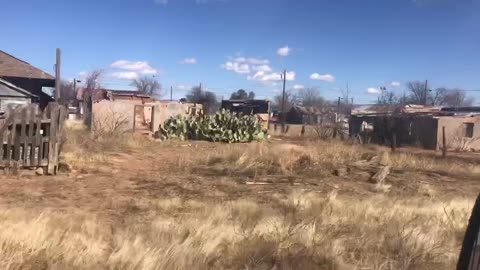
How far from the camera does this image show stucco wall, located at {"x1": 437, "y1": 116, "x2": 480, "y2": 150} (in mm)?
34812

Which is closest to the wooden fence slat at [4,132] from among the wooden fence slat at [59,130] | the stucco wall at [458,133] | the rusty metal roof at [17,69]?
the wooden fence slat at [59,130]

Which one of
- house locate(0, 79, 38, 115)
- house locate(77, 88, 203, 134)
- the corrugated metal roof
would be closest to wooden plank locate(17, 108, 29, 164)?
house locate(77, 88, 203, 134)

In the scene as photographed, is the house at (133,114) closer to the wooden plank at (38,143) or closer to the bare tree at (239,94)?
the wooden plank at (38,143)

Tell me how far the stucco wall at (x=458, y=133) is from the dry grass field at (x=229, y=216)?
21.0 metres

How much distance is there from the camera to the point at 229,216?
7.30m

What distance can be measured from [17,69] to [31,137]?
28.3 meters

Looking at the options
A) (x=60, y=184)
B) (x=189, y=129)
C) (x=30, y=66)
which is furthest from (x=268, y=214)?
(x=30, y=66)

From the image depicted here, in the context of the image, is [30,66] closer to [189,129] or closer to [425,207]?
[189,129]

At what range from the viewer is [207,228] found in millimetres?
6270

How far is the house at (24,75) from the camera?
35750mm

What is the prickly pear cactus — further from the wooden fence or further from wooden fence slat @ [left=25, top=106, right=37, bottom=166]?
wooden fence slat @ [left=25, top=106, right=37, bottom=166]

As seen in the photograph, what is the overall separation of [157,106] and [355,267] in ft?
80.3

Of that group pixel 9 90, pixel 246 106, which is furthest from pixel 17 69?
pixel 246 106

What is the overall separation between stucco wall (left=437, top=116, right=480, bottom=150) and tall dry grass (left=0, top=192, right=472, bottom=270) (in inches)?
1122
